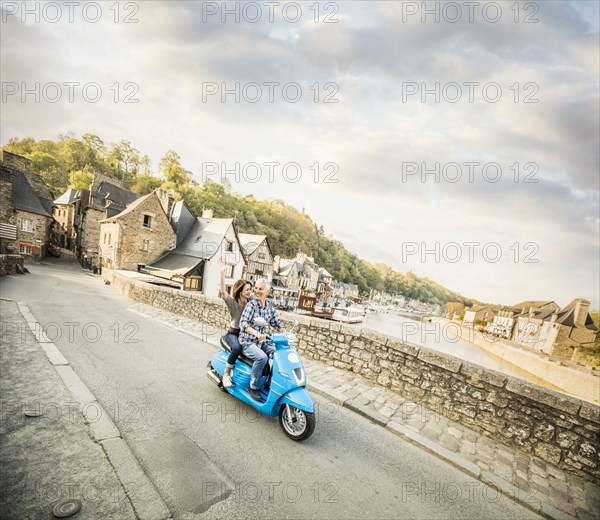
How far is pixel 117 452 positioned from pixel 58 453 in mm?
537

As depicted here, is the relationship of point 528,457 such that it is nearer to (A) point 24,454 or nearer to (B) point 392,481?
(B) point 392,481

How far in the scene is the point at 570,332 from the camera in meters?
40.7

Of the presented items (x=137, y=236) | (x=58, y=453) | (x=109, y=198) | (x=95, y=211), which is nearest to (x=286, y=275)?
(x=137, y=236)

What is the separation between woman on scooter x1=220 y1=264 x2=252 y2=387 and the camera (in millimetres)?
4263

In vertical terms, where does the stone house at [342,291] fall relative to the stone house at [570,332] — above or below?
below

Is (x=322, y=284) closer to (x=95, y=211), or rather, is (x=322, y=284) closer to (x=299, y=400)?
(x=95, y=211)

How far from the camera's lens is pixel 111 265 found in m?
25.0

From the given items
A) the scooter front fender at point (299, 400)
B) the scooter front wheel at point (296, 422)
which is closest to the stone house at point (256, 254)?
the scooter front wheel at point (296, 422)

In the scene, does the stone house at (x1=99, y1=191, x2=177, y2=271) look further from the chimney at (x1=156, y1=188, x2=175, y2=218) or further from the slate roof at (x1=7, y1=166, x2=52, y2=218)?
the slate roof at (x1=7, y1=166, x2=52, y2=218)

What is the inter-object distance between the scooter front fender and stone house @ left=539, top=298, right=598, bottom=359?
186 feet

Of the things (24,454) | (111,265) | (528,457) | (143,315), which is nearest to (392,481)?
(528,457)

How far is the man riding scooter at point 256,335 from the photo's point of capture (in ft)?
12.9

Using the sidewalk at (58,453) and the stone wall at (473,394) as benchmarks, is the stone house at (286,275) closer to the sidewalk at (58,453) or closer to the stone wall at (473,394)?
the stone wall at (473,394)

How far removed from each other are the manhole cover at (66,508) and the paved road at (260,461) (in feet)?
1.99
